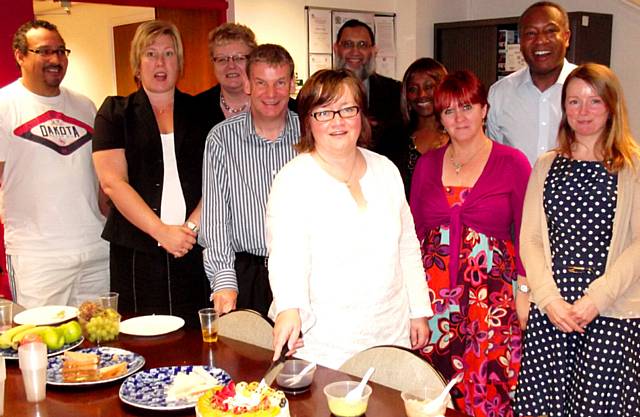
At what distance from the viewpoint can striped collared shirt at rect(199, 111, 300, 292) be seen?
8.67ft

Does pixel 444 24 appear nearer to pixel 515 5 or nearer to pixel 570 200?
pixel 515 5

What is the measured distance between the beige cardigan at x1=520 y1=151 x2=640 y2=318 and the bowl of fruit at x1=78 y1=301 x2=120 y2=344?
4.96 ft

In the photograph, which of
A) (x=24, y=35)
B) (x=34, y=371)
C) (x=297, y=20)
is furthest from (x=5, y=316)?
(x=297, y=20)

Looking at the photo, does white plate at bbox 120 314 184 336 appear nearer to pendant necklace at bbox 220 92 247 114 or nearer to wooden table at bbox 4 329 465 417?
wooden table at bbox 4 329 465 417

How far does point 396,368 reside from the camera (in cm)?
184

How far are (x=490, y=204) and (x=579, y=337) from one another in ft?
1.96

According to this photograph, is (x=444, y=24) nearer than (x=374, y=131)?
No

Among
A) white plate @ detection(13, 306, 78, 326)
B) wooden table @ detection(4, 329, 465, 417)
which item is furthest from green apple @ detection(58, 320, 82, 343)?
white plate @ detection(13, 306, 78, 326)

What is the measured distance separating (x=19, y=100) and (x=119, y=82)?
453 centimetres

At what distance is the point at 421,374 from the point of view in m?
1.79

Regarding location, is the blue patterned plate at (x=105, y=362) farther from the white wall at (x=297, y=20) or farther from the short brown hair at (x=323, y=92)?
the white wall at (x=297, y=20)

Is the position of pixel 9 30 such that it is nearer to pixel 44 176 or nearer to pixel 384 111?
pixel 44 176

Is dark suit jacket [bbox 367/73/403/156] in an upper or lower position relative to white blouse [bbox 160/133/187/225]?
upper

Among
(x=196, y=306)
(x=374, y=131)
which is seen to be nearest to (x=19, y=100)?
(x=196, y=306)
